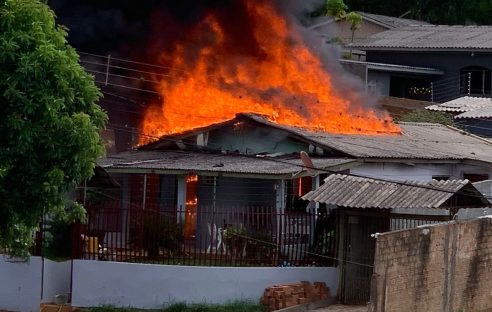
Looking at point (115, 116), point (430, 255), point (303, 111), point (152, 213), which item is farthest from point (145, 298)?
point (115, 116)

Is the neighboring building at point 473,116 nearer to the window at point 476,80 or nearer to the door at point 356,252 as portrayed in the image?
the window at point 476,80

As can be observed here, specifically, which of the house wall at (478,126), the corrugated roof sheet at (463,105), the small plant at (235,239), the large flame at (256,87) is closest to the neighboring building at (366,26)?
the corrugated roof sheet at (463,105)

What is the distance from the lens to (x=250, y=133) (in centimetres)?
2781

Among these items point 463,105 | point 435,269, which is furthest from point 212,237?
point 463,105

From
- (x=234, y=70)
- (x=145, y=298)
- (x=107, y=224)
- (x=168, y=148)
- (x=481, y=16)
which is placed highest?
(x=481, y=16)

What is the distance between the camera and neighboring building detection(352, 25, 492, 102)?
50.3 m

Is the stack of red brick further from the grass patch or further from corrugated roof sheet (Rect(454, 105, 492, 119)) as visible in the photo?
corrugated roof sheet (Rect(454, 105, 492, 119))

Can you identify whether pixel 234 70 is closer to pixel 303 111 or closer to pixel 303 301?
pixel 303 111

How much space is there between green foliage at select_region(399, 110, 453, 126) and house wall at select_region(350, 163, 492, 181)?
10.0m

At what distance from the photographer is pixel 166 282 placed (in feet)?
74.3

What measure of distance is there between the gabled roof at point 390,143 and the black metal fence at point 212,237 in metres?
2.98

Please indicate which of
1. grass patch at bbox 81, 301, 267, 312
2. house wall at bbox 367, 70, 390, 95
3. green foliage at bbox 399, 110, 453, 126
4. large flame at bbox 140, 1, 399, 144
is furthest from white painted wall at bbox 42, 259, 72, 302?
house wall at bbox 367, 70, 390, 95

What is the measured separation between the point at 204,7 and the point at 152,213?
Result: 28.2ft

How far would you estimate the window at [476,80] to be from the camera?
5084cm
